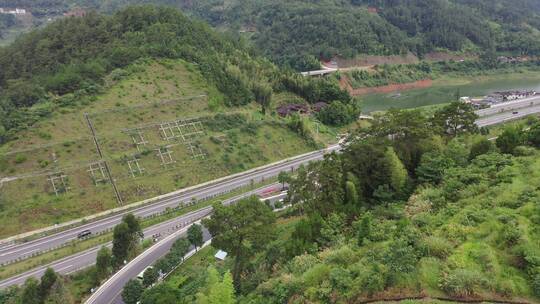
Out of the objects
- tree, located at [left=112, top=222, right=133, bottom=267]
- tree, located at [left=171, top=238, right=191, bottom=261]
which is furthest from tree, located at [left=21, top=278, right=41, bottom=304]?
tree, located at [left=171, top=238, right=191, bottom=261]

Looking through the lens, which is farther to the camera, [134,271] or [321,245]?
[134,271]

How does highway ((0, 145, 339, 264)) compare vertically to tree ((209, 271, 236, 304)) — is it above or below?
below

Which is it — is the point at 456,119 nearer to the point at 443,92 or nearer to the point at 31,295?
the point at 31,295

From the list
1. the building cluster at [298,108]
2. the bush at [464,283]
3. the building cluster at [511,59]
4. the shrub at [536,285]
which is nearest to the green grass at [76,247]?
the building cluster at [298,108]

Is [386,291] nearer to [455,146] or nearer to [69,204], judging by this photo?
[455,146]

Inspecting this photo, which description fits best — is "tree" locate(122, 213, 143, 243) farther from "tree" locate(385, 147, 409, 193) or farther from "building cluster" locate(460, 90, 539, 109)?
"building cluster" locate(460, 90, 539, 109)

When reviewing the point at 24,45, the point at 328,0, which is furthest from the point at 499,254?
the point at 328,0
